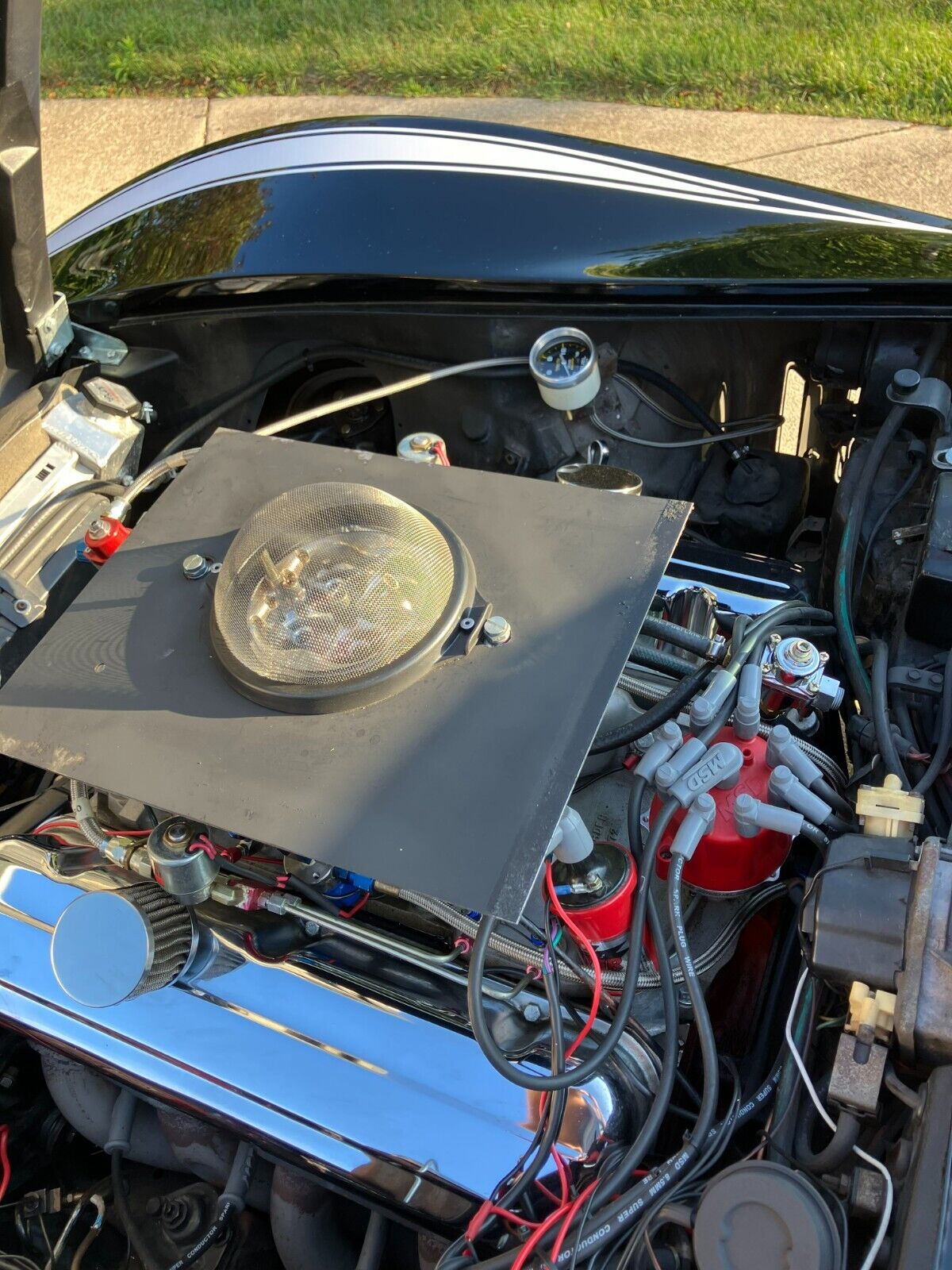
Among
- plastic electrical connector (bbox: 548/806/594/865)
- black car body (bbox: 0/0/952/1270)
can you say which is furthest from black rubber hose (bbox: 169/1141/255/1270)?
plastic electrical connector (bbox: 548/806/594/865)

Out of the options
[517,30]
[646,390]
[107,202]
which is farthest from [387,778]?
[517,30]

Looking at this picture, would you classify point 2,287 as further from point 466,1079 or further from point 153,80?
point 153,80

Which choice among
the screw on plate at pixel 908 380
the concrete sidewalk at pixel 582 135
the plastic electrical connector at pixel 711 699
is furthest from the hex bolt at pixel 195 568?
the concrete sidewalk at pixel 582 135

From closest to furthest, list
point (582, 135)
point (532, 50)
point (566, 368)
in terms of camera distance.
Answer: point (566, 368), point (582, 135), point (532, 50)

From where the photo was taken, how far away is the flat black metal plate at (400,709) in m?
1.04

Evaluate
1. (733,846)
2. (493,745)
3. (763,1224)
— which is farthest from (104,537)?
(763,1224)

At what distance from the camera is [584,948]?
1.19m

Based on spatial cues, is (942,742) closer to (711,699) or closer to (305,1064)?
(711,699)

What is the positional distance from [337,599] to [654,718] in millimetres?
400

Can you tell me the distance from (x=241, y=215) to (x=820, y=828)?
4.63 ft

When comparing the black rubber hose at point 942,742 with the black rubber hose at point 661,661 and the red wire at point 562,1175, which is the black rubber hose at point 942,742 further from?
the red wire at point 562,1175

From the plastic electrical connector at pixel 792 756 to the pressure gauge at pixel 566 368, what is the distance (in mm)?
707

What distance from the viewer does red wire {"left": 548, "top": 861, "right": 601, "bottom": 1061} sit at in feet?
3.65

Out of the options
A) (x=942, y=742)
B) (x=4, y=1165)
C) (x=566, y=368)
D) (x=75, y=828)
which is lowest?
(x=4, y=1165)
